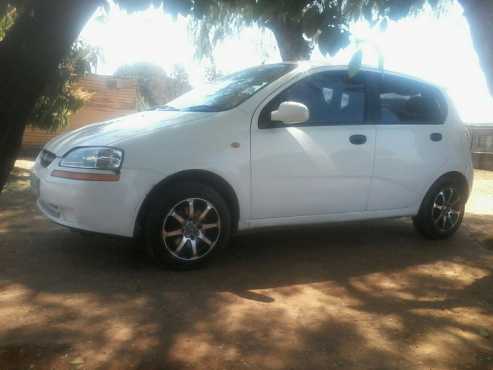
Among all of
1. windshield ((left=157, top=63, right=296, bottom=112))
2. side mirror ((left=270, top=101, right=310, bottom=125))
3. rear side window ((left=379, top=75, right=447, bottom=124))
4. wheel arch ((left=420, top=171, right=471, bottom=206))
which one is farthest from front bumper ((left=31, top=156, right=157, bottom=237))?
wheel arch ((left=420, top=171, right=471, bottom=206))

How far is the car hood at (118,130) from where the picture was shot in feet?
14.7

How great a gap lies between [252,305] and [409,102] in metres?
3.19

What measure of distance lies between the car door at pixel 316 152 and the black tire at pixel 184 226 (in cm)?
41

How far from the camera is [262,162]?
479 cm

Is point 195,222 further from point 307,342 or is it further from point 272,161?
point 307,342

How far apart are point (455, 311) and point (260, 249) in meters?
2.12

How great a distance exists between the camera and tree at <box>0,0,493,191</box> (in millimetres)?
2162

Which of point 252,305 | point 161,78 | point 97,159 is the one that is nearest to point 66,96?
point 97,159

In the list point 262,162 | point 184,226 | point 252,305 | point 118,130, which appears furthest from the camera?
point 262,162

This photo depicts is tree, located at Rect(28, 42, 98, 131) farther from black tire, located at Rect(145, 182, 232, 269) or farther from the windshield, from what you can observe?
black tire, located at Rect(145, 182, 232, 269)

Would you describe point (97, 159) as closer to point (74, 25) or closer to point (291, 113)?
point (291, 113)

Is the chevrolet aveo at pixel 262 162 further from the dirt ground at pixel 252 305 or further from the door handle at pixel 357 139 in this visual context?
the dirt ground at pixel 252 305

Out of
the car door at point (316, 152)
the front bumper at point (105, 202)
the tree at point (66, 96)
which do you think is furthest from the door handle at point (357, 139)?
the tree at point (66, 96)

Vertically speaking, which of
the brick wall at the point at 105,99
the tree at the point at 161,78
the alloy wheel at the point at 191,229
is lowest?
the alloy wheel at the point at 191,229
